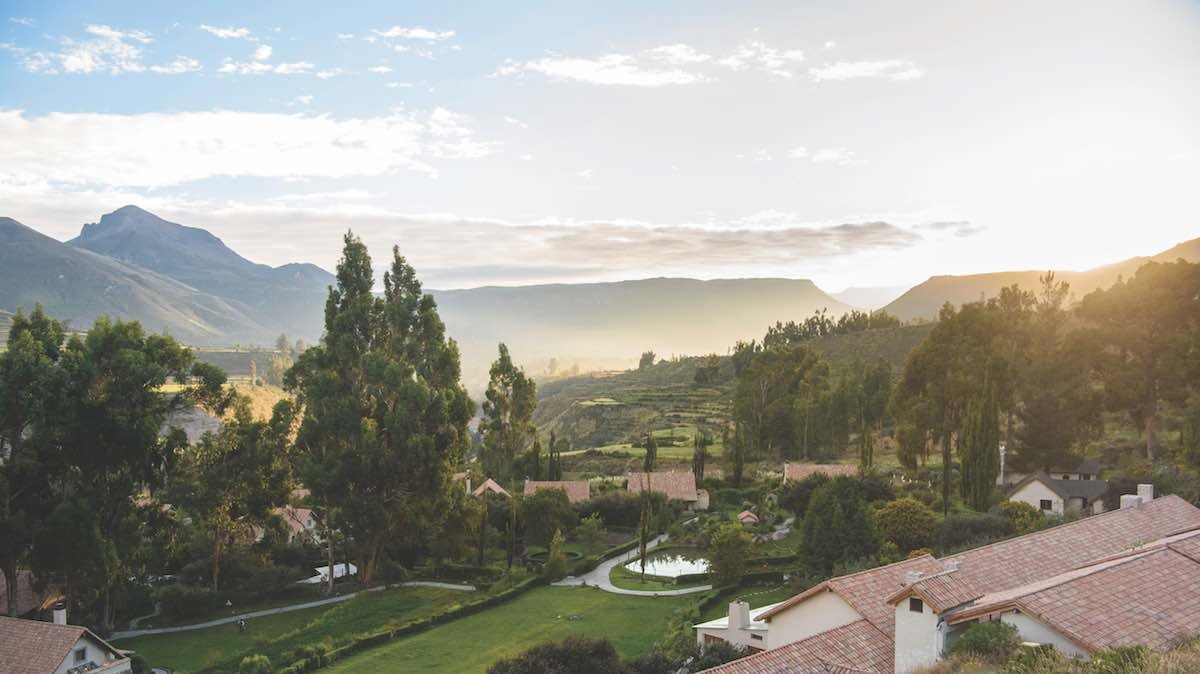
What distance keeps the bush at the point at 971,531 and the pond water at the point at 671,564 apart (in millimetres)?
11536

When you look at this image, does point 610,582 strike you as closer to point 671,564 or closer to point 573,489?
point 671,564

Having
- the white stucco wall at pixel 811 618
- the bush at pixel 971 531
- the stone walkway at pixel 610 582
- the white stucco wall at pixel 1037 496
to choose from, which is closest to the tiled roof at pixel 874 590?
the white stucco wall at pixel 811 618

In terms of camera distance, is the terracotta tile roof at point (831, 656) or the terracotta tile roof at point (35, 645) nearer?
the terracotta tile roof at point (831, 656)

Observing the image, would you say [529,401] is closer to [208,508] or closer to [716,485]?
[716,485]

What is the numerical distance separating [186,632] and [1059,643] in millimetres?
30502

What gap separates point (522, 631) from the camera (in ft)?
93.6

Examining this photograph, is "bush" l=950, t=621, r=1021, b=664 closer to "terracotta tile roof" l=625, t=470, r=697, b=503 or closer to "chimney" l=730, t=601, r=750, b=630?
"chimney" l=730, t=601, r=750, b=630

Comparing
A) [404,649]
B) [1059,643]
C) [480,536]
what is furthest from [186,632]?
[1059,643]

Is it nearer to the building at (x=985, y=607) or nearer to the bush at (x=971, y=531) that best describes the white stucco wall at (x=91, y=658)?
the building at (x=985, y=607)

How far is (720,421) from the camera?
8788 centimetres

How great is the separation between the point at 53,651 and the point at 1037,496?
39.5 m

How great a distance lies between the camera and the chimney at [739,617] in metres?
21.9

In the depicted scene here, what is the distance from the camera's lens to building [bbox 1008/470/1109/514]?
37297 mm

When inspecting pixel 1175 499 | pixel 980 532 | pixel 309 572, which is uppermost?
pixel 1175 499
